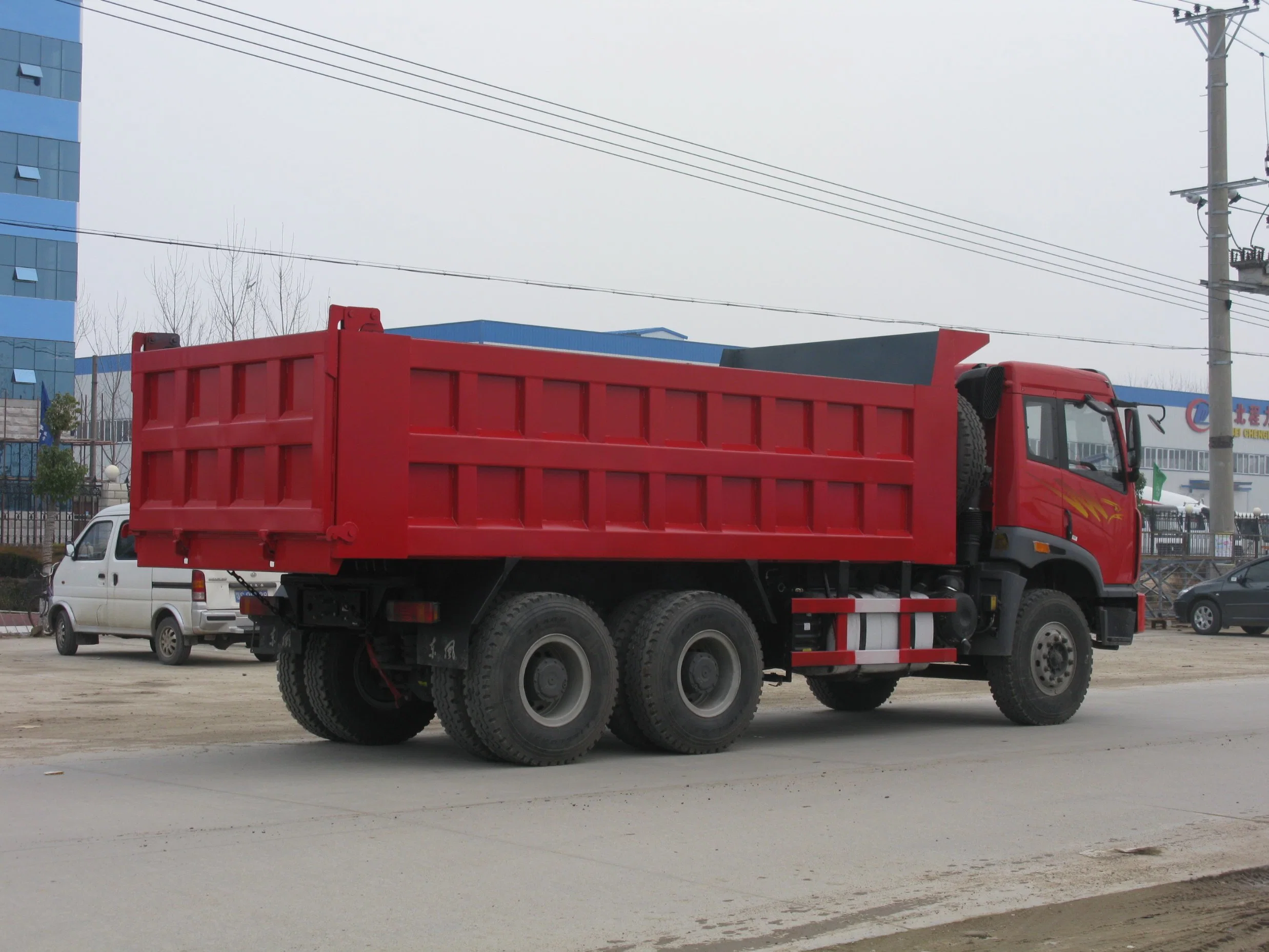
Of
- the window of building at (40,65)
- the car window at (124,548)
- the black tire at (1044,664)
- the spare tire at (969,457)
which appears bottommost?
the black tire at (1044,664)

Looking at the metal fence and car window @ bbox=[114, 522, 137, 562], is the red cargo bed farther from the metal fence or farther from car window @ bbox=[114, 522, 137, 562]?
the metal fence

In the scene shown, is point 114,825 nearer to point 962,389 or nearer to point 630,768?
point 630,768

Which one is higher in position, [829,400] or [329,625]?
[829,400]

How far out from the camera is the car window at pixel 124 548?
770 inches

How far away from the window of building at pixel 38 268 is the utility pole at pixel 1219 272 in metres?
34.2

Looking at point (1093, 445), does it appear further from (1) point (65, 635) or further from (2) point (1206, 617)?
(2) point (1206, 617)

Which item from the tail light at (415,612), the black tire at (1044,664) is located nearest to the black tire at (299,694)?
the tail light at (415,612)

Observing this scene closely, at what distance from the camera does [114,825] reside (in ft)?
25.6

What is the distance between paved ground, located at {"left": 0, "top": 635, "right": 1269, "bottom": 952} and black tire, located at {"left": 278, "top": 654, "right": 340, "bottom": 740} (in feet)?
0.63

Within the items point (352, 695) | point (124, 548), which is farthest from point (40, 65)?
point (352, 695)

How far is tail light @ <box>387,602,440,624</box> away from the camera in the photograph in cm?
977

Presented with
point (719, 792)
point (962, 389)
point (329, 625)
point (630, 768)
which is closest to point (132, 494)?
point (329, 625)

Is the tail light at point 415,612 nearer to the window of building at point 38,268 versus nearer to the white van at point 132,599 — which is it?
the white van at point 132,599

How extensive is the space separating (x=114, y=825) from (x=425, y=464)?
2855mm
